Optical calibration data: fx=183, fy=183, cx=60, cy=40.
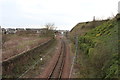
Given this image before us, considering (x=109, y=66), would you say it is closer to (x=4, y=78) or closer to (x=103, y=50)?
(x=103, y=50)

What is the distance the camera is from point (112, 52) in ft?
47.8

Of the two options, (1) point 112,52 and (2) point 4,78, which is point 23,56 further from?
(1) point 112,52

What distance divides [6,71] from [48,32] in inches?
2504

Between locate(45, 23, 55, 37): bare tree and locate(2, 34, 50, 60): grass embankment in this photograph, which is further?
locate(45, 23, 55, 37): bare tree

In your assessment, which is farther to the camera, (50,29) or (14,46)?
(50,29)

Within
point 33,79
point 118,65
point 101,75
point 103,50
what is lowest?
point 33,79

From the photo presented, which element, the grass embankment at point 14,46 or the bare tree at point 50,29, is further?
the bare tree at point 50,29

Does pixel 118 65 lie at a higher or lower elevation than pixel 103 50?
lower

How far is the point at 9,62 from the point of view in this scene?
683 inches

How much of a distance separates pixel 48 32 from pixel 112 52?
66.3 meters

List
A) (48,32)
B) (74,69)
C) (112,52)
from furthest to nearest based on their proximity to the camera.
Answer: (48,32) → (74,69) → (112,52)

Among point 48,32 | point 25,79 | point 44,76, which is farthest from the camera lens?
point 48,32

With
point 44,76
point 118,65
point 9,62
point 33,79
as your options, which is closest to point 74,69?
point 44,76

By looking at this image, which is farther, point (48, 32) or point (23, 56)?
point (48, 32)
